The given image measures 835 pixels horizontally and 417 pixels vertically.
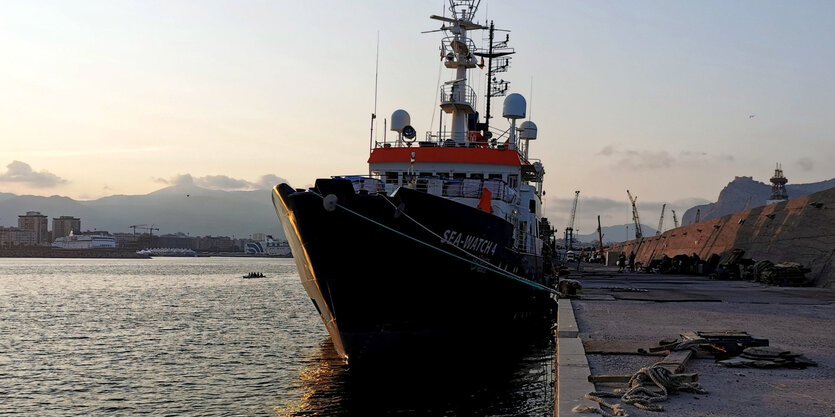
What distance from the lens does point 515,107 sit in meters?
33.9

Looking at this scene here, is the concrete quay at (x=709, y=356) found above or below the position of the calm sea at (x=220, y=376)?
above

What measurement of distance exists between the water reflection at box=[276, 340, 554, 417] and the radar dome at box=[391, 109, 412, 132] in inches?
553

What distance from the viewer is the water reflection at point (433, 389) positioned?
15914mm

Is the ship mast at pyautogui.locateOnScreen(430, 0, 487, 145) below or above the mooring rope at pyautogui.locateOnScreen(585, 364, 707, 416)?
above

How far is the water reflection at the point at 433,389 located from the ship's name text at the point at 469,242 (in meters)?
3.32

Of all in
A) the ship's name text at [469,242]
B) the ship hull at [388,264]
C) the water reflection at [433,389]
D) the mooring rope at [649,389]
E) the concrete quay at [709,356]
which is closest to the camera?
the mooring rope at [649,389]

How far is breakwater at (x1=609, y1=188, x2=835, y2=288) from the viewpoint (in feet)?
115

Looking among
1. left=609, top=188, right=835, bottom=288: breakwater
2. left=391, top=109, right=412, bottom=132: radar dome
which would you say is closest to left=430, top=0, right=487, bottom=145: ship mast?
left=391, top=109, right=412, bottom=132: radar dome

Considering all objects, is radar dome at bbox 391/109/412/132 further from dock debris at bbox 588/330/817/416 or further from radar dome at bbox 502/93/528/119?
dock debris at bbox 588/330/817/416

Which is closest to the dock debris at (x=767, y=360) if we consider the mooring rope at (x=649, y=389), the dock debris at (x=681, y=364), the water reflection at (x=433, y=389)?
the dock debris at (x=681, y=364)

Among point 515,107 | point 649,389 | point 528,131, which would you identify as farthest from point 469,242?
point 528,131

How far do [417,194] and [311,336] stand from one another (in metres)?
14.3

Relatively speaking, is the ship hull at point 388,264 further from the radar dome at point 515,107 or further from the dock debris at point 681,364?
the radar dome at point 515,107

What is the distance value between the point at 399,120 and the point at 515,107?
5793 mm
